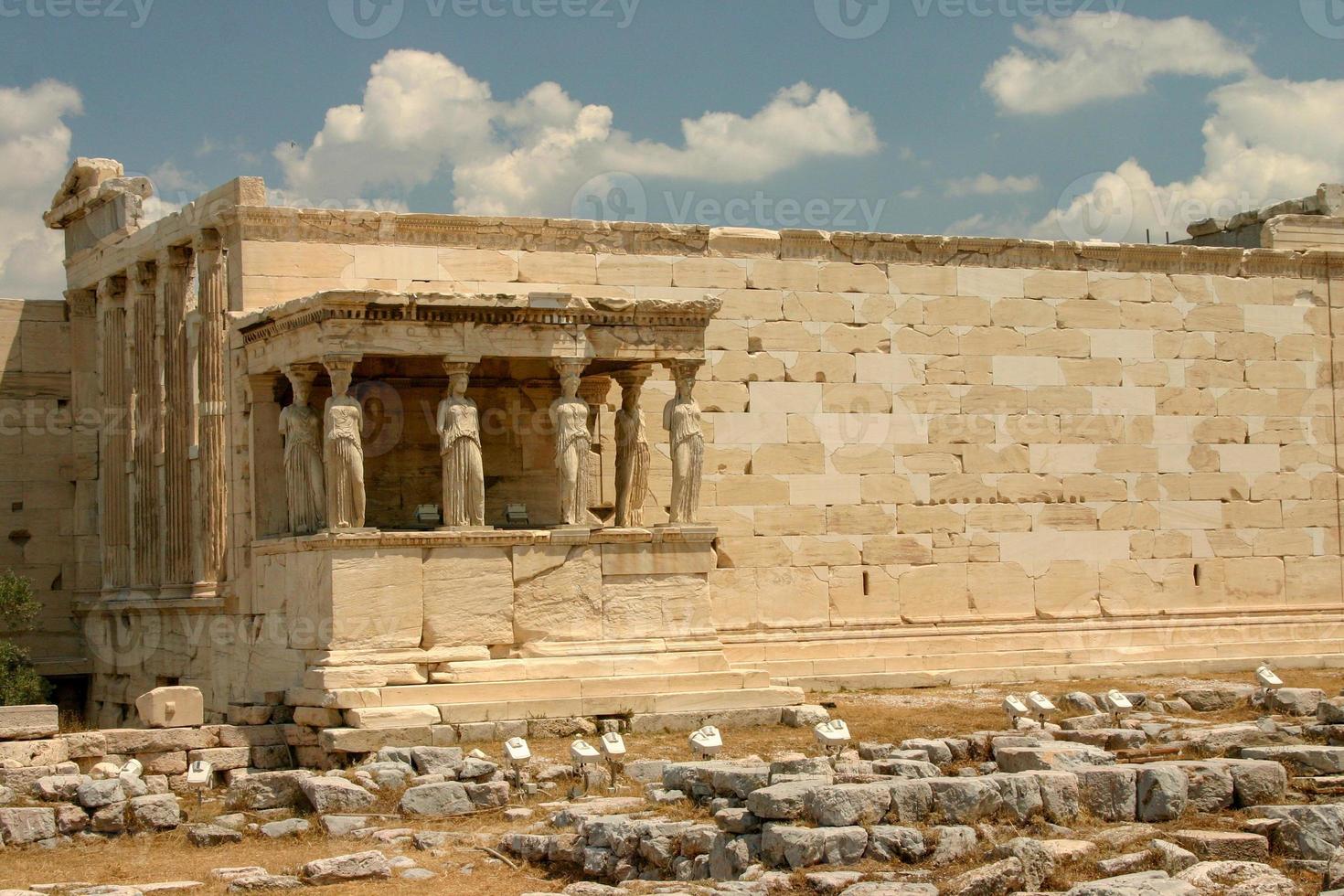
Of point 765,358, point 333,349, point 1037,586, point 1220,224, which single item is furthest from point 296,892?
point 1220,224

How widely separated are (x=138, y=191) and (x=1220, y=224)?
13.9m

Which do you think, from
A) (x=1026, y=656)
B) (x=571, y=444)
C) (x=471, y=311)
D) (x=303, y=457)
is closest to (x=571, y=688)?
(x=571, y=444)

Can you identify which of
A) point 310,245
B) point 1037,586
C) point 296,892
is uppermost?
point 310,245

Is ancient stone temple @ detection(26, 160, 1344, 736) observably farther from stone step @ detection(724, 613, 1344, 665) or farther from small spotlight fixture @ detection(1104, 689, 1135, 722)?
small spotlight fixture @ detection(1104, 689, 1135, 722)

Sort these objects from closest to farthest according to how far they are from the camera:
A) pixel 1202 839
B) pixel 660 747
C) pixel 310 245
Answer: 1. pixel 1202 839
2. pixel 660 747
3. pixel 310 245

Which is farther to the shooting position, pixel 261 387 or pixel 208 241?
pixel 208 241

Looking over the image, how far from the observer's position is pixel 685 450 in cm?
1894

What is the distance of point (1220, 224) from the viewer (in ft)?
85.0

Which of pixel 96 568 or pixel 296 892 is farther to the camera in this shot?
pixel 96 568

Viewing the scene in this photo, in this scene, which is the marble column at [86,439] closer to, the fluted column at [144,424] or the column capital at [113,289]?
→ the column capital at [113,289]

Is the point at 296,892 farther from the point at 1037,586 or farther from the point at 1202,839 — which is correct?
the point at 1037,586

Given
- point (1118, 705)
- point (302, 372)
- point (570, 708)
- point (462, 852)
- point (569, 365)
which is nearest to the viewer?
point (462, 852)

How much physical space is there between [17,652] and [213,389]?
161 inches

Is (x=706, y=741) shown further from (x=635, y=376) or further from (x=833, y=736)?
(x=635, y=376)
